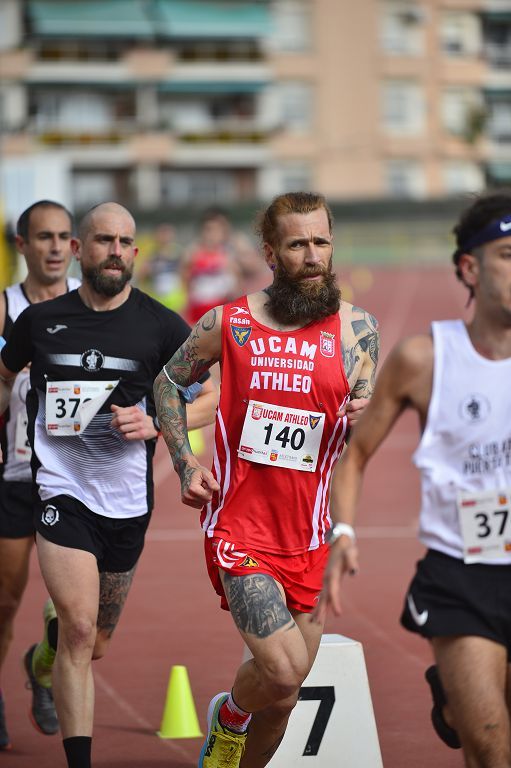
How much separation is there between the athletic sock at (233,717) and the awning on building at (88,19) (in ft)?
231

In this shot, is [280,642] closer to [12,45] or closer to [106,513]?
[106,513]

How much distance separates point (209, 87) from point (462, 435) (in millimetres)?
72425

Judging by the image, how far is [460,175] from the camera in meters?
78.6

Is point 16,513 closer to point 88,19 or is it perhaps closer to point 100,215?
point 100,215

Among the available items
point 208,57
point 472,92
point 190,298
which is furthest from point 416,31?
point 190,298

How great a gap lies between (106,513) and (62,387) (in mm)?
549

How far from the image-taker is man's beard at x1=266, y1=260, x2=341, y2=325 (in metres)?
5.59

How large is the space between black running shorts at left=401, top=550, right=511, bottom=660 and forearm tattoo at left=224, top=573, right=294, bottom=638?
750 mm

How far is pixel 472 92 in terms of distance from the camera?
80188mm

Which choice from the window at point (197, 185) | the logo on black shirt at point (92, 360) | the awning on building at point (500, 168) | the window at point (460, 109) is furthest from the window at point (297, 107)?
the logo on black shirt at point (92, 360)

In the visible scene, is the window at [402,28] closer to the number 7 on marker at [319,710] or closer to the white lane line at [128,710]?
the white lane line at [128,710]

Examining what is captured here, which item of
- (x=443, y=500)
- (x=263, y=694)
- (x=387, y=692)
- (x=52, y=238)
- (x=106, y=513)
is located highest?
(x=52, y=238)

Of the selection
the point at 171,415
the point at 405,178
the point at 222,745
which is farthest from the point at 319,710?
the point at 405,178

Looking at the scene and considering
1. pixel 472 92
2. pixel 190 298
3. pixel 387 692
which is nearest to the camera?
pixel 387 692
